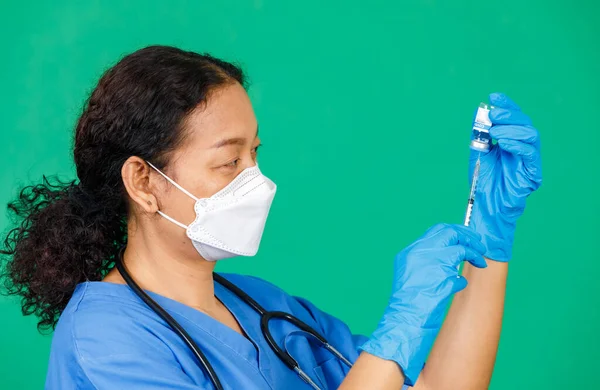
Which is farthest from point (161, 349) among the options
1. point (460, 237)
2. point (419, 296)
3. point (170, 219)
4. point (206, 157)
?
point (460, 237)

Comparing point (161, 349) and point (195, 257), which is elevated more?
point (195, 257)

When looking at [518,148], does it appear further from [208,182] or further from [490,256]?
[208,182]

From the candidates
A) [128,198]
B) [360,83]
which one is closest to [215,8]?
[360,83]

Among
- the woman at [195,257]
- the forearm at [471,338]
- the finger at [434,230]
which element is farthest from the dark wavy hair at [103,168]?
the forearm at [471,338]

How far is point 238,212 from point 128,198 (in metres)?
0.22

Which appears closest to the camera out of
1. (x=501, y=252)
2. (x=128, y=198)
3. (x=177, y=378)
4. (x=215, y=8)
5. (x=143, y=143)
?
(x=177, y=378)

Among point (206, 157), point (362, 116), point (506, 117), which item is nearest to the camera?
point (206, 157)

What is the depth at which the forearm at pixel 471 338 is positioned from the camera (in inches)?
66.0

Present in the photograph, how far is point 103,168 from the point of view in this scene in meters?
1.55

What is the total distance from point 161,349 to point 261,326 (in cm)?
30

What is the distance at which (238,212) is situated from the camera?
1.55 metres

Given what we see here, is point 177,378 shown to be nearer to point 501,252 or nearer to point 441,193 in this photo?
point 501,252

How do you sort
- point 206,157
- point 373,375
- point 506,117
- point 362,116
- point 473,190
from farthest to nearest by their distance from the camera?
point 362,116, point 473,190, point 506,117, point 206,157, point 373,375

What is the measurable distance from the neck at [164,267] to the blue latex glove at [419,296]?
1.19 feet
